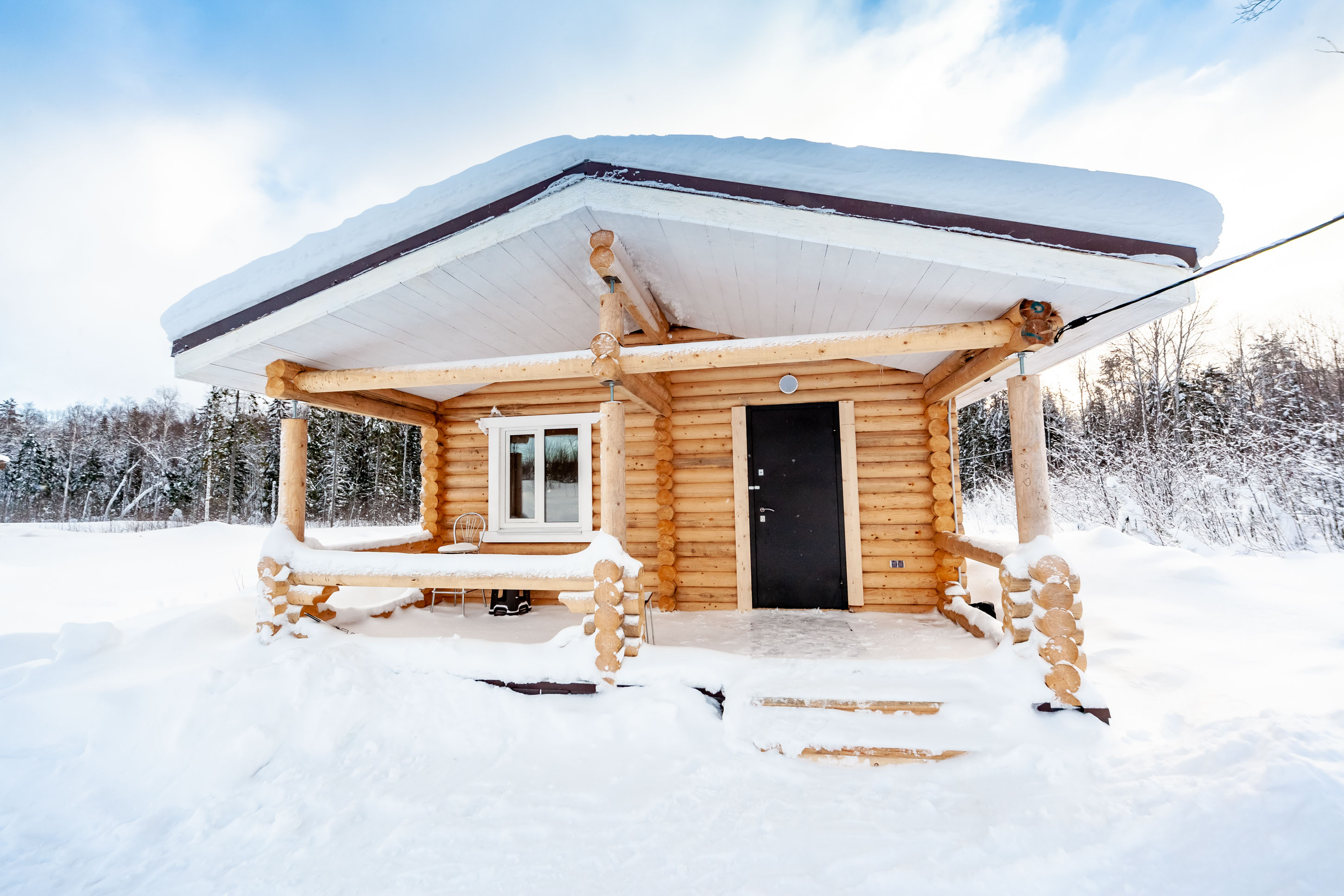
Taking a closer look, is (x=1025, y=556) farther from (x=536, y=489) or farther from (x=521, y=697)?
(x=536, y=489)

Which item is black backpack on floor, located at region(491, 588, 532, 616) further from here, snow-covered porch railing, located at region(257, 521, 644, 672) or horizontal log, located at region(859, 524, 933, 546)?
horizontal log, located at region(859, 524, 933, 546)

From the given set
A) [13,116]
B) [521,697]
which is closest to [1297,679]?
[521,697]

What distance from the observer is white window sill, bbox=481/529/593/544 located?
628 cm

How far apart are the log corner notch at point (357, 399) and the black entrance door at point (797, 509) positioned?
3.61 meters

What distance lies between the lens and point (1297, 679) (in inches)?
147

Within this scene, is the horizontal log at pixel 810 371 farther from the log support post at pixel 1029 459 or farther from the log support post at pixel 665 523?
the log support post at pixel 1029 459

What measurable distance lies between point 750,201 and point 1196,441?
1386 centimetres

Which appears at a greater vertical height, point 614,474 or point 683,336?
point 683,336

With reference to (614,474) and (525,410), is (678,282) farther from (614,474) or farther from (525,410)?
(525,410)

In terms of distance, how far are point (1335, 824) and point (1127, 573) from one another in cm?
498

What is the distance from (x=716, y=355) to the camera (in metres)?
3.94

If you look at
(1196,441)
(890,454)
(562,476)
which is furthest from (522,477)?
(1196,441)

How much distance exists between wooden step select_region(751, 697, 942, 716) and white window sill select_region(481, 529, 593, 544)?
10.7 ft

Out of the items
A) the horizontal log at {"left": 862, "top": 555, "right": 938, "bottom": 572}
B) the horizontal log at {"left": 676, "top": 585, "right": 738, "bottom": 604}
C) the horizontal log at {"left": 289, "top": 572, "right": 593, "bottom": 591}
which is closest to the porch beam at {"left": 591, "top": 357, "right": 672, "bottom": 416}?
the horizontal log at {"left": 289, "top": 572, "right": 593, "bottom": 591}
